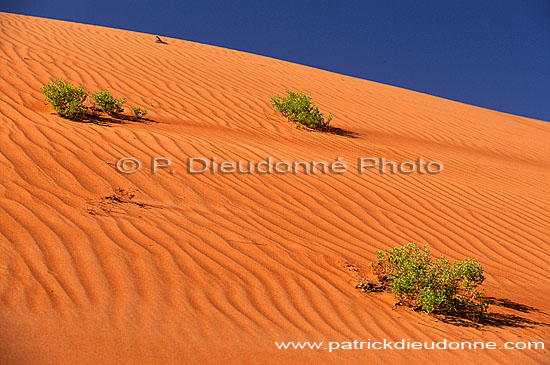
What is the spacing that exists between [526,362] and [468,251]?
1.85 m

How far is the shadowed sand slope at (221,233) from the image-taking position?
2.69 meters

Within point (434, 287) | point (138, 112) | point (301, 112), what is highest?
point (301, 112)

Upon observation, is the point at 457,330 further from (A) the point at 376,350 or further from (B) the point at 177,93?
(B) the point at 177,93

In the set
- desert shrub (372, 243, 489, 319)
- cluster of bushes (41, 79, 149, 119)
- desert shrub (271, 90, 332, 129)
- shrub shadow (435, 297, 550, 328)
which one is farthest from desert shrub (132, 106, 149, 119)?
shrub shadow (435, 297, 550, 328)

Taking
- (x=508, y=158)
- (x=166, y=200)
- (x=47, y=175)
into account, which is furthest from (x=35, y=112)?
(x=508, y=158)

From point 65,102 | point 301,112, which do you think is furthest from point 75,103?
point 301,112

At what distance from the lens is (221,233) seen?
3924 millimetres

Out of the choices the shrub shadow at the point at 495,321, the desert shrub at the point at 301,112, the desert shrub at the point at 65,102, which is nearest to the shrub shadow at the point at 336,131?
the desert shrub at the point at 301,112

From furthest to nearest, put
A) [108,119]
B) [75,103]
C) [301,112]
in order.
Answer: [301,112]
[108,119]
[75,103]

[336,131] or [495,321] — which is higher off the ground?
[336,131]

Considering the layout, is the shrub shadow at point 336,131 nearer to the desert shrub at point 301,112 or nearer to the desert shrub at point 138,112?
the desert shrub at point 301,112

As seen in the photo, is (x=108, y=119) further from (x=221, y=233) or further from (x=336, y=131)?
(x=336, y=131)

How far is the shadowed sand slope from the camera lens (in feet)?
8.81

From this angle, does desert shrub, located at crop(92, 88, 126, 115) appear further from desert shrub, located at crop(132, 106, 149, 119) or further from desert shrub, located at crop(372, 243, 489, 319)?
desert shrub, located at crop(372, 243, 489, 319)
